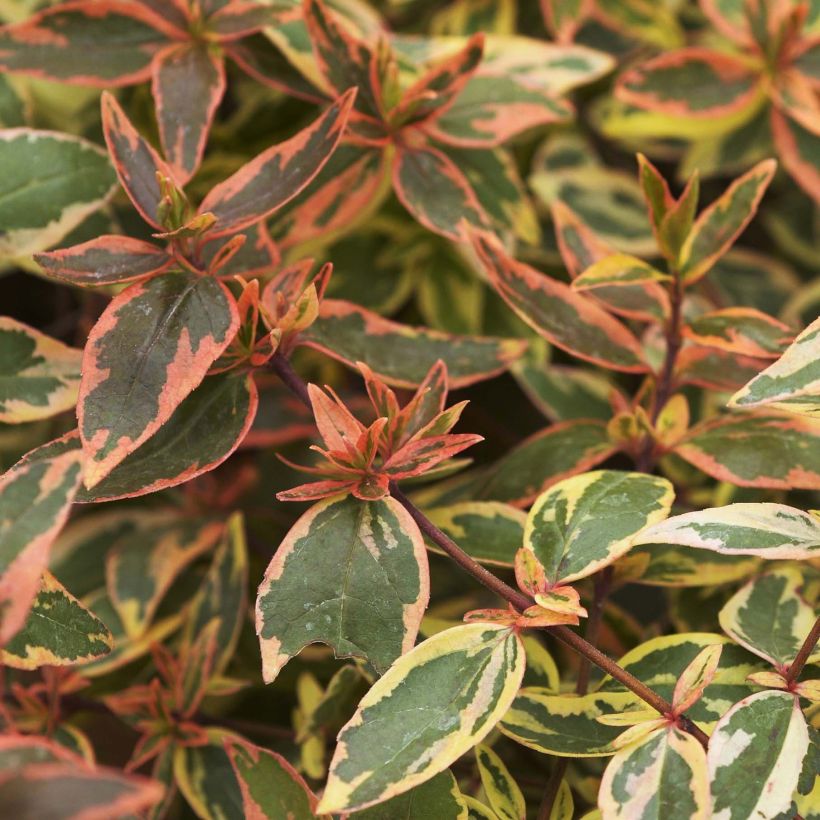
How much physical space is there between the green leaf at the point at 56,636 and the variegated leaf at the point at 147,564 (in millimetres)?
265

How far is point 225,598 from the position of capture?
852 millimetres

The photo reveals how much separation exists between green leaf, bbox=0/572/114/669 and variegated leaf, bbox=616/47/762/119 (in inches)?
28.5

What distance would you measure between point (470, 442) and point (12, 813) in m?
0.31

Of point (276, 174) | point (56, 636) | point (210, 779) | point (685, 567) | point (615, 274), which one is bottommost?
point (210, 779)

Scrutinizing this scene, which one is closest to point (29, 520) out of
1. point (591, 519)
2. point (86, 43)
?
point (591, 519)

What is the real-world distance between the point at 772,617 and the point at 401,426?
0.28 meters

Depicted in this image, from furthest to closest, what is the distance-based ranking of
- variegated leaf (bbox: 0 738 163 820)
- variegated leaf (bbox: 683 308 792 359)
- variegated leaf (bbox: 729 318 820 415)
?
variegated leaf (bbox: 683 308 792 359) < variegated leaf (bbox: 729 318 820 415) < variegated leaf (bbox: 0 738 163 820)

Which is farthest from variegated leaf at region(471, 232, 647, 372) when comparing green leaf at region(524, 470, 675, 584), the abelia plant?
green leaf at region(524, 470, 675, 584)

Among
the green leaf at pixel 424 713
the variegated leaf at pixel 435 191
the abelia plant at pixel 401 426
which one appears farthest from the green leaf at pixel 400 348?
the green leaf at pixel 424 713

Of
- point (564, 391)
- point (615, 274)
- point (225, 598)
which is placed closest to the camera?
point (615, 274)

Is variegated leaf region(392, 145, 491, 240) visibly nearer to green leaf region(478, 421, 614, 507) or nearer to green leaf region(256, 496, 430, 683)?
green leaf region(478, 421, 614, 507)

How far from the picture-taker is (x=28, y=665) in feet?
1.95

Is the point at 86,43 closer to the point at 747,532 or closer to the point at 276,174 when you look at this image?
the point at 276,174

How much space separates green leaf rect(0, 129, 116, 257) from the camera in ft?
2.52
